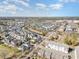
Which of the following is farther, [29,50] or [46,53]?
[29,50]

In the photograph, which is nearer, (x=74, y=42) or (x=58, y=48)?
(x=58, y=48)

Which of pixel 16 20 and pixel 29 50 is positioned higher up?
pixel 16 20

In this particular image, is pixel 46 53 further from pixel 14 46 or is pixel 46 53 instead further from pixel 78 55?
pixel 14 46

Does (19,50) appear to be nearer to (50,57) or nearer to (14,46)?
(14,46)

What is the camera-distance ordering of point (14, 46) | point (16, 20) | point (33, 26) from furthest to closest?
point (16, 20), point (33, 26), point (14, 46)

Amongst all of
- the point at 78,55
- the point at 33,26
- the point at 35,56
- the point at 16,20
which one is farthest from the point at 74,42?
the point at 16,20

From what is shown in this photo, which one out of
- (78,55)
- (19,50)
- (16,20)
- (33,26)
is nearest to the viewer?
(78,55)

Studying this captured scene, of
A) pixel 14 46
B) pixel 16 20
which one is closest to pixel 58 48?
pixel 14 46

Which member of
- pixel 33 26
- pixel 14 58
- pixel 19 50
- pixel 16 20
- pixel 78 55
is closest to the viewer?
pixel 78 55

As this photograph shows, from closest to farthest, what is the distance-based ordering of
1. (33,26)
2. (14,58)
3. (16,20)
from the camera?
(14,58), (33,26), (16,20)
